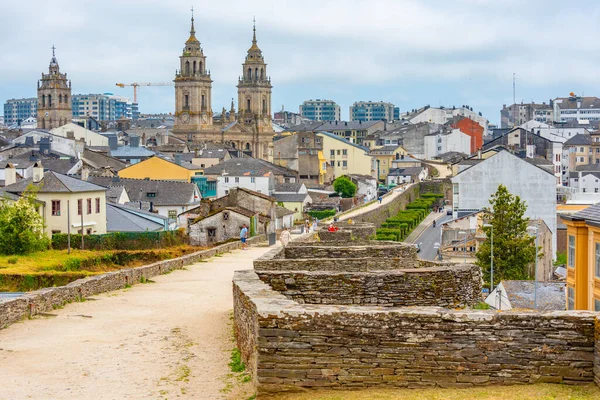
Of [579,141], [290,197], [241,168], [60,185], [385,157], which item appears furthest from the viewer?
[385,157]

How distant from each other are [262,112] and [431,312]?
593ft

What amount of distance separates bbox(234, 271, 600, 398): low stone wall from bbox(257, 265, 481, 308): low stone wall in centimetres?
386

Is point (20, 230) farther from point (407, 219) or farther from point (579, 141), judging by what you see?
point (579, 141)

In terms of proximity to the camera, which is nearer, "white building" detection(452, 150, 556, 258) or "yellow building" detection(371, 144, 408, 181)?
"white building" detection(452, 150, 556, 258)

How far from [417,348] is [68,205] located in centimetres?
3543

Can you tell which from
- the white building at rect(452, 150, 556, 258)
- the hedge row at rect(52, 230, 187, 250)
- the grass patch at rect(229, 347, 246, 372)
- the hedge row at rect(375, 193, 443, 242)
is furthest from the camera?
the hedge row at rect(375, 193, 443, 242)

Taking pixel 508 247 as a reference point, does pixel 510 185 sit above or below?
above

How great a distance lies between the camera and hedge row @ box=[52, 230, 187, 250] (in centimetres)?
4191

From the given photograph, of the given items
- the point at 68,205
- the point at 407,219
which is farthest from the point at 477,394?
the point at 407,219

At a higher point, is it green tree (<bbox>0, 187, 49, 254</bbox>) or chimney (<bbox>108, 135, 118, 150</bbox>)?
chimney (<bbox>108, 135, 118, 150</bbox>)

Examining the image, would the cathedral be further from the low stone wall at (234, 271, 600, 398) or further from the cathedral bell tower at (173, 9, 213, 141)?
the low stone wall at (234, 271, 600, 398)

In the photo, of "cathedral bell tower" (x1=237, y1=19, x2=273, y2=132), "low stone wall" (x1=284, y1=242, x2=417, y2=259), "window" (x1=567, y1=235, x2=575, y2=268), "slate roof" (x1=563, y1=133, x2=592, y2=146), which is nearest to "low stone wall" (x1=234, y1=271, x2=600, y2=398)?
"low stone wall" (x1=284, y1=242, x2=417, y2=259)

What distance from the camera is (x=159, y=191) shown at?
6544 centimetres

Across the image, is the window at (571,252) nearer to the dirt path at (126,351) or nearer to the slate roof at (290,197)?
the dirt path at (126,351)
